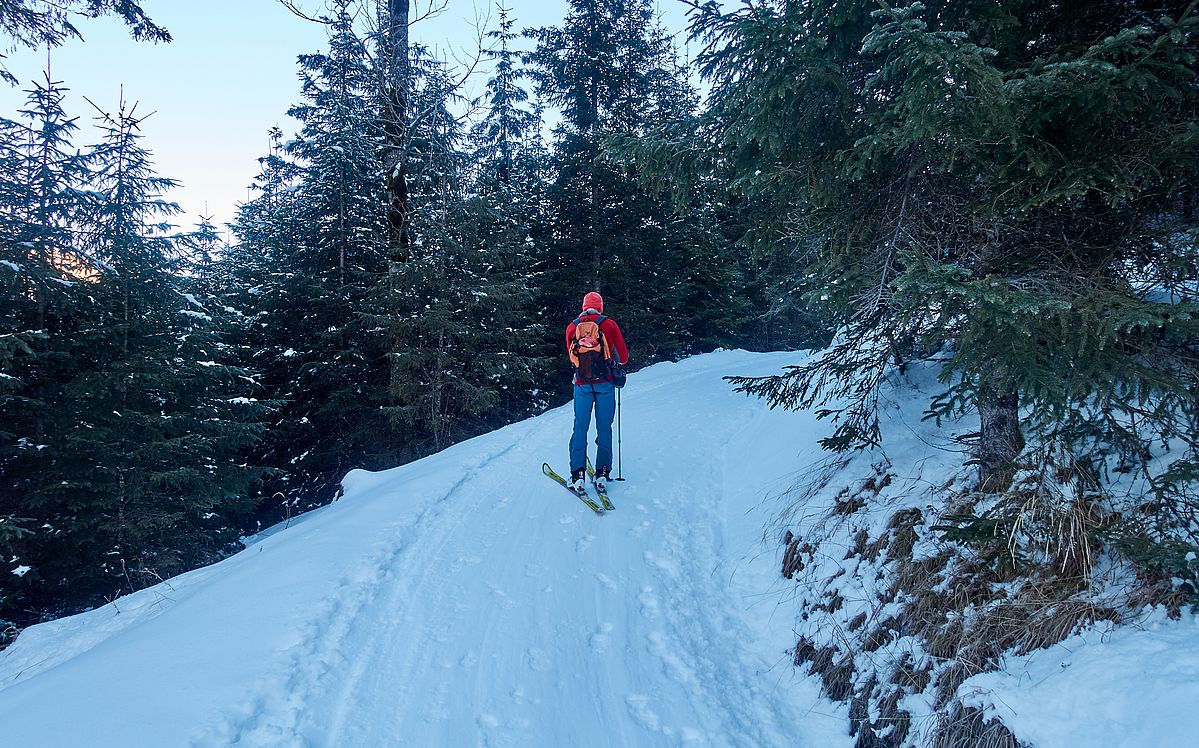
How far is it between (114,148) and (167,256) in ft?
6.79

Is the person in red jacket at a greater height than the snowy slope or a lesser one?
greater

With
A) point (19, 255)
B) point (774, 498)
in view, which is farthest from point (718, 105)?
point (19, 255)

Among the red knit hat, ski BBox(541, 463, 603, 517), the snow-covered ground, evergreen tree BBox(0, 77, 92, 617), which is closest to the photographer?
the snow-covered ground

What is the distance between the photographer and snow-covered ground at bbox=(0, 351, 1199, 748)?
2.48m

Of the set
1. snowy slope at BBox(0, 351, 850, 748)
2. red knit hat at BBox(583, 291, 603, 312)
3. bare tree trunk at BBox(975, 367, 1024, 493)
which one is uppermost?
red knit hat at BBox(583, 291, 603, 312)

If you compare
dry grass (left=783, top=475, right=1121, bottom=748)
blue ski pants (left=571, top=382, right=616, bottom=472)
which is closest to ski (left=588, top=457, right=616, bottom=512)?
blue ski pants (left=571, top=382, right=616, bottom=472)

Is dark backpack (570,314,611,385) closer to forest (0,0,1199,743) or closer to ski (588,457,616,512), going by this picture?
ski (588,457,616,512)

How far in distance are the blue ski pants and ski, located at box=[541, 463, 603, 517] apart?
0.28m

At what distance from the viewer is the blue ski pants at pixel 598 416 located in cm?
650

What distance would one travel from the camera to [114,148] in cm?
1009

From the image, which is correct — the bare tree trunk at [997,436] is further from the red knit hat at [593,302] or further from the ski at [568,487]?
the red knit hat at [593,302]

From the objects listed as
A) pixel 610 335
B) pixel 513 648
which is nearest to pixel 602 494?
pixel 610 335

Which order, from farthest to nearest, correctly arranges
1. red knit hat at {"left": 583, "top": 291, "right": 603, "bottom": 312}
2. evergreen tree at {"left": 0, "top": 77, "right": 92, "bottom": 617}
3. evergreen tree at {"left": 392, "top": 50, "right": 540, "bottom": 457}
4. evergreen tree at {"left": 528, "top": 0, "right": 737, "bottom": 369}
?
evergreen tree at {"left": 528, "top": 0, "right": 737, "bottom": 369}
evergreen tree at {"left": 392, "top": 50, "right": 540, "bottom": 457}
evergreen tree at {"left": 0, "top": 77, "right": 92, "bottom": 617}
red knit hat at {"left": 583, "top": 291, "right": 603, "bottom": 312}

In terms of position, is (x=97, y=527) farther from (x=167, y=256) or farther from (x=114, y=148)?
(x=114, y=148)
